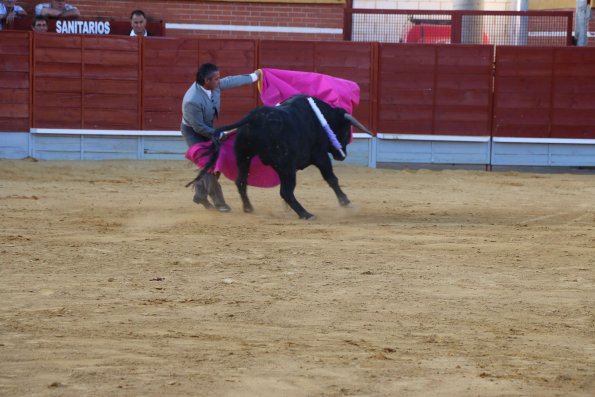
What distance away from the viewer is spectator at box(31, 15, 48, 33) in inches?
532

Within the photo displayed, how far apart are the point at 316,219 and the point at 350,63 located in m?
5.57

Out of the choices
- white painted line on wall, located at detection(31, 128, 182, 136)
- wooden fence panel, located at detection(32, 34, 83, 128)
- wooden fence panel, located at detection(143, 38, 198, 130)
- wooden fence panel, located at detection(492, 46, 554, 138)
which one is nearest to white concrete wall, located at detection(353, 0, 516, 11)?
wooden fence panel, located at detection(492, 46, 554, 138)

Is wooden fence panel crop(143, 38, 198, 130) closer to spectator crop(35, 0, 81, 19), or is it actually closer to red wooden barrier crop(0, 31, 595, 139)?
red wooden barrier crop(0, 31, 595, 139)

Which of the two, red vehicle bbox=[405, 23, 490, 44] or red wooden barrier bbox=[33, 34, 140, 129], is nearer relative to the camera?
red wooden barrier bbox=[33, 34, 140, 129]

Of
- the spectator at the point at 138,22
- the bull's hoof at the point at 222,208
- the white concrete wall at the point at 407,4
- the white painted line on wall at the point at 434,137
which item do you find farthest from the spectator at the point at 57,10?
the bull's hoof at the point at 222,208

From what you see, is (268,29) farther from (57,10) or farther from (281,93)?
(281,93)

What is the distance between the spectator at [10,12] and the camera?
45.3 feet

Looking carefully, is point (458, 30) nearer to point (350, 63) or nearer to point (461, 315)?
point (350, 63)

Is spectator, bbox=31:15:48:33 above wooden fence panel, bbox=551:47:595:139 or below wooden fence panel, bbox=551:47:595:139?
above

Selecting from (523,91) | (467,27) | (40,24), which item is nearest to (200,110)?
(40,24)

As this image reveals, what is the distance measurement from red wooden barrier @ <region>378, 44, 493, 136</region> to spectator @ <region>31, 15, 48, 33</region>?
4165mm

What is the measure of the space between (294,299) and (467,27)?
9654mm

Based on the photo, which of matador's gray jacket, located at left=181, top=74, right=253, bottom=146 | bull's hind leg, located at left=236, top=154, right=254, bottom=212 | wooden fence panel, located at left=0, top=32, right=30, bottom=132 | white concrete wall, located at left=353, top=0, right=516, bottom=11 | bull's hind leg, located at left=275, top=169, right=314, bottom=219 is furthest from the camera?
white concrete wall, located at left=353, top=0, right=516, bottom=11

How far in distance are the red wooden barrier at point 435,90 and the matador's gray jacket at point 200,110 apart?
16.9ft
